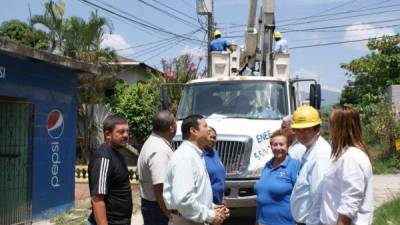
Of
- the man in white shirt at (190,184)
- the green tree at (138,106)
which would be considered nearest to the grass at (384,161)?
the green tree at (138,106)

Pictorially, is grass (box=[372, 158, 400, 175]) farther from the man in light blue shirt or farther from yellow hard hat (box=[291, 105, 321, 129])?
yellow hard hat (box=[291, 105, 321, 129])

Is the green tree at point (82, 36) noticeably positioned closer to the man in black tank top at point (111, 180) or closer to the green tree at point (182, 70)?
the green tree at point (182, 70)

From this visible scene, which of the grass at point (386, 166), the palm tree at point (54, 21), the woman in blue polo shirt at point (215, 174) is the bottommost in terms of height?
the grass at point (386, 166)

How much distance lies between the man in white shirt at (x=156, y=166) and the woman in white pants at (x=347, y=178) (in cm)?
148

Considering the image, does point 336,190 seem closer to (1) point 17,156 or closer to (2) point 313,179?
(2) point 313,179

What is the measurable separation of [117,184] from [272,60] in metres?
6.82

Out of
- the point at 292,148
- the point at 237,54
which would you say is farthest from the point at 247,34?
the point at 292,148

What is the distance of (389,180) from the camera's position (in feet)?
49.5

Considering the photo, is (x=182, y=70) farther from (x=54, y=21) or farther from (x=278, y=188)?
(x=278, y=188)

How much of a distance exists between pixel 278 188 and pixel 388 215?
13.4 ft

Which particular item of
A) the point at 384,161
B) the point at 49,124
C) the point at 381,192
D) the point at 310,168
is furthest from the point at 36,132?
the point at 384,161

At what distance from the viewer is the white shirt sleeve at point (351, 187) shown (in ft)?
11.6

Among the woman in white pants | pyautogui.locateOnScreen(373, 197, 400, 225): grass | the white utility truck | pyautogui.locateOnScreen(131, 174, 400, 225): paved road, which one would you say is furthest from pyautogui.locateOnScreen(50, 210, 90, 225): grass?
the woman in white pants

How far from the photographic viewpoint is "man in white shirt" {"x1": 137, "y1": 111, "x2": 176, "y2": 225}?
15.3ft
